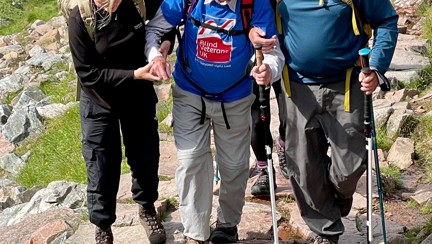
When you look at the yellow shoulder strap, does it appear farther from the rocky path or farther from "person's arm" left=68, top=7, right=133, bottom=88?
the rocky path

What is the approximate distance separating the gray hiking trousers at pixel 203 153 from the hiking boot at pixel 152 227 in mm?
503

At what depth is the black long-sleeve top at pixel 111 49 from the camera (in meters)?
5.18

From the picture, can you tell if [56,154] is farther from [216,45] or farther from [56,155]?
[216,45]

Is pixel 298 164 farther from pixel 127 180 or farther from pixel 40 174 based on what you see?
pixel 40 174

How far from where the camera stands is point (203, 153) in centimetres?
546

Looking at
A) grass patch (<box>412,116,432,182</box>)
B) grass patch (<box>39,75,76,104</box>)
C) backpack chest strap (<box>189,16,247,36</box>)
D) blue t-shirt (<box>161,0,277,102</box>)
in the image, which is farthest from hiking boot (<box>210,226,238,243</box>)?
grass patch (<box>39,75,76,104</box>)

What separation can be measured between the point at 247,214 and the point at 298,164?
1190 mm

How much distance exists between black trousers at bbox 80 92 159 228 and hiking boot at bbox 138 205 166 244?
35 centimetres

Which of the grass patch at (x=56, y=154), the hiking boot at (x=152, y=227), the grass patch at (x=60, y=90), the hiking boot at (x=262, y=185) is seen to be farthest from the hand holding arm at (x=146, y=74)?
the grass patch at (x=60, y=90)

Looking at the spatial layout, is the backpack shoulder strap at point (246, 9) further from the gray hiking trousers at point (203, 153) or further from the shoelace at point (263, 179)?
the shoelace at point (263, 179)

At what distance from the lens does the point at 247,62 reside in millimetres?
5359

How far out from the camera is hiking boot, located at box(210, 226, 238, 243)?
5848 millimetres

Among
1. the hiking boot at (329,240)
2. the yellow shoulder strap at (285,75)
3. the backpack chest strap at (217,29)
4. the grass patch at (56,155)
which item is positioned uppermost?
the backpack chest strap at (217,29)

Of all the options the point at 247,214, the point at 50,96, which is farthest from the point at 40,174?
the point at 247,214
